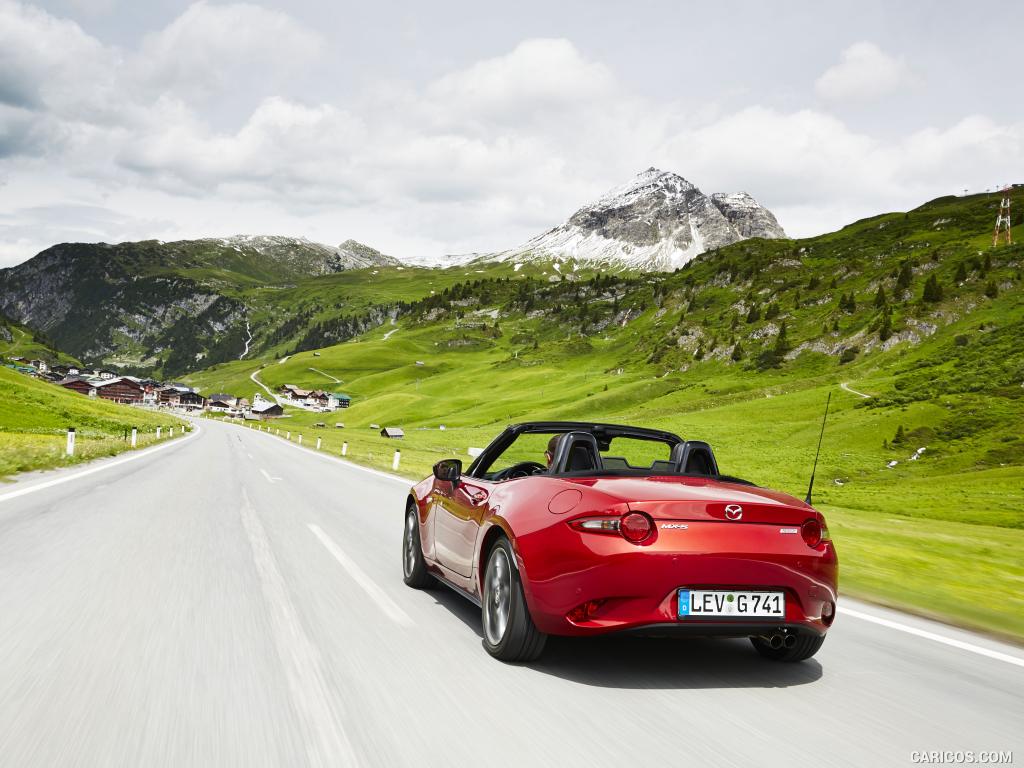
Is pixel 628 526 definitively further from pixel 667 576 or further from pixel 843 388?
pixel 843 388

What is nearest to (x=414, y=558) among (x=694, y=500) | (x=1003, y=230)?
(x=694, y=500)

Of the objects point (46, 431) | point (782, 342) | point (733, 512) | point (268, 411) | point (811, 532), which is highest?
point (782, 342)

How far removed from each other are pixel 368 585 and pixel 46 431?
4226 cm

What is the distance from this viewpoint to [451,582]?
5.81 meters

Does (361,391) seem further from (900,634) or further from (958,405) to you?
(900,634)

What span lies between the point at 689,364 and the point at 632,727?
114 metres

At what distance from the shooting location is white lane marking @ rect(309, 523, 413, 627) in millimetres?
5496

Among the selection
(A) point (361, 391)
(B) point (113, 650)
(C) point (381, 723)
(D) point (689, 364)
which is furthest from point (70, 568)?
(A) point (361, 391)

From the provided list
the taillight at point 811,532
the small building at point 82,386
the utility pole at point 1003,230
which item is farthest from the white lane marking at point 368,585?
the small building at point 82,386

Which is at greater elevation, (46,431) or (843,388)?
(843,388)

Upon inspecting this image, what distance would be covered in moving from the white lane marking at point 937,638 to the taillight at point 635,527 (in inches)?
117

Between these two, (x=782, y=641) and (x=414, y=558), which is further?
(x=414, y=558)

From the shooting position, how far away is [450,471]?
594 centimetres

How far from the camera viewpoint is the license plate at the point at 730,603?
Answer: 398 cm
